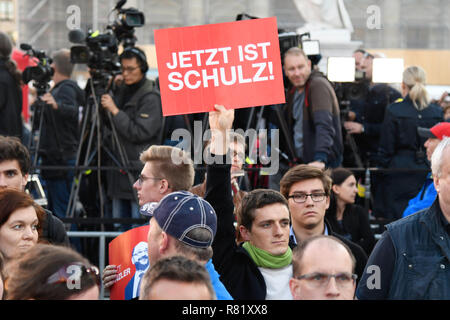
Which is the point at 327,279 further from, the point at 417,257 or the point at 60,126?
the point at 60,126

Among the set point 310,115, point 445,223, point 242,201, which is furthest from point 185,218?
point 310,115

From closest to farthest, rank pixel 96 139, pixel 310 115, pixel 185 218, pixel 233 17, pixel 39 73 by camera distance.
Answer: pixel 185 218 → pixel 310 115 → pixel 96 139 → pixel 39 73 → pixel 233 17

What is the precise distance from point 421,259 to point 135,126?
417 cm

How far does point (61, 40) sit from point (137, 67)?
111 feet

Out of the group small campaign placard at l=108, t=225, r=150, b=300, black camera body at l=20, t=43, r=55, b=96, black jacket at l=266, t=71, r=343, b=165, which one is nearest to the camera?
small campaign placard at l=108, t=225, r=150, b=300

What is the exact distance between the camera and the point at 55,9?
40.9 metres

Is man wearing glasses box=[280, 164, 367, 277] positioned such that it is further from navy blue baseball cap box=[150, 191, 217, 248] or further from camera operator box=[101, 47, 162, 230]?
camera operator box=[101, 47, 162, 230]

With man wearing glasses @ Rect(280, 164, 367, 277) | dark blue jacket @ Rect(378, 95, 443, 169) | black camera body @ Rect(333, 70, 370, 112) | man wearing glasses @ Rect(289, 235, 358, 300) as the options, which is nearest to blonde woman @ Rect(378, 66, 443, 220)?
dark blue jacket @ Rect(378, 95, 443, 169)

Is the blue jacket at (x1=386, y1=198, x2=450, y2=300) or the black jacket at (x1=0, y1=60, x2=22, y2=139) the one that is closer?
the blue jacket at (x1=386, y1=198, x2=450, y2=300)

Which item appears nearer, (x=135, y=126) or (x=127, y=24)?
(x=135, y=126)

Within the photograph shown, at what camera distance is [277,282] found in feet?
12.8

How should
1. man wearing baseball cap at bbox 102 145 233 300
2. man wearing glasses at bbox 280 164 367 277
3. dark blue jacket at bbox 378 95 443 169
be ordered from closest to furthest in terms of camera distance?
1. man wearing baseball cap at bbox 102 145 233 300
2. man wearing glasses at bbox 280 164 367 277
3. dark blue jacket at bbox 378 95 443 169

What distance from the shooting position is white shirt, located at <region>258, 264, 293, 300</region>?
3.85m

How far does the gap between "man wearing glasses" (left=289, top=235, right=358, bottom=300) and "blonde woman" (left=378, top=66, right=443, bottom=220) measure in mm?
4735
